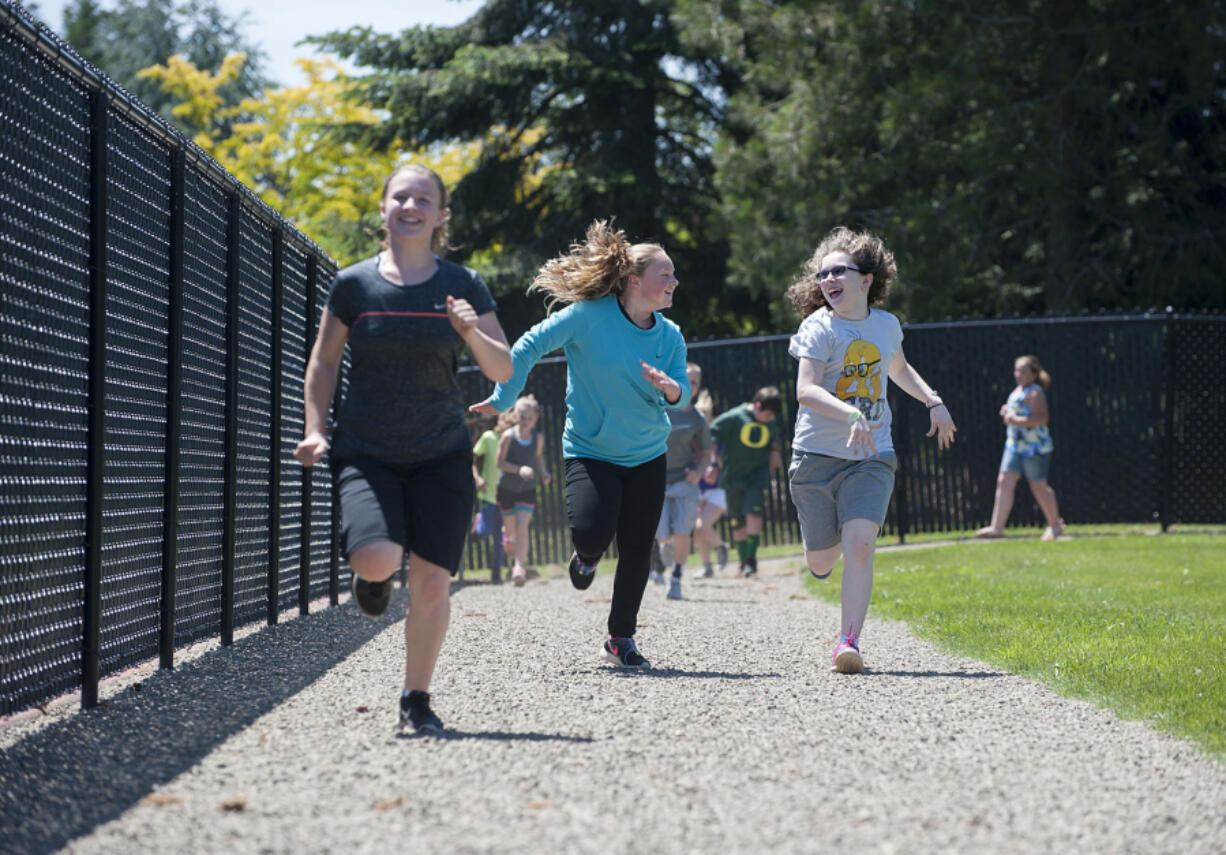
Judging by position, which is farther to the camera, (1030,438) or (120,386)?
(1030,438)

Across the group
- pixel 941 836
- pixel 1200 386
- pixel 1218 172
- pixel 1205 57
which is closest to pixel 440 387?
pixel 941 836

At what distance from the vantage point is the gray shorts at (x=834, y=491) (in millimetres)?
6359

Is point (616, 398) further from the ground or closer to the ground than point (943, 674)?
further from the ground

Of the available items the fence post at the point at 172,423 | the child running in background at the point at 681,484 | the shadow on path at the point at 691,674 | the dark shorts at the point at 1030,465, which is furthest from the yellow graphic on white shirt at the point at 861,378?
the dark shorts at the point at 1030,465

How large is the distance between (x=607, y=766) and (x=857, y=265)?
132 inches

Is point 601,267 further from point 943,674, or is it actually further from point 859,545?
point 943,674

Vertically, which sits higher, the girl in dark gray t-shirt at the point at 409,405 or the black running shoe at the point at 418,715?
the girl in dark gray t-shirt at the point at 409,405

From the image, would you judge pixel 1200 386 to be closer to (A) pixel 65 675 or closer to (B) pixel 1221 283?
(B) pixel 1221 283

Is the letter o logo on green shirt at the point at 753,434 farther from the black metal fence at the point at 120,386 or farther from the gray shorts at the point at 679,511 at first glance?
the black metal fence at the point at 120,386

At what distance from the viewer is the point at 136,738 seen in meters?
4.55

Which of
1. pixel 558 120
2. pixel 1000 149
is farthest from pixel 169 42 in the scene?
pixel 1000 149

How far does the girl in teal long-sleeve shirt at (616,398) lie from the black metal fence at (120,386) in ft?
5.52

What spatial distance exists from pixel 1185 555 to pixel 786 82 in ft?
38.0

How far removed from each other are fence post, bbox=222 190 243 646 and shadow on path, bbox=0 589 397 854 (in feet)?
0.86
